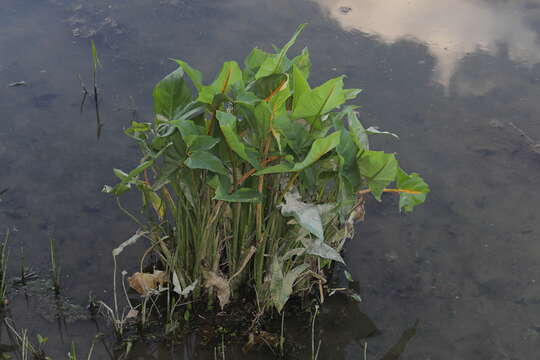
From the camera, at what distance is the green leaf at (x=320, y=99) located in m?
1.82

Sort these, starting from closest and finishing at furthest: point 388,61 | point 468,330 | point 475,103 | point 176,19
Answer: point 468,330 → point 475,103 → point 388,61 → point 176,19

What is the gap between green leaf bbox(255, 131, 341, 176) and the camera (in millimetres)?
1750

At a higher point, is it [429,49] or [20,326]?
[429,49]

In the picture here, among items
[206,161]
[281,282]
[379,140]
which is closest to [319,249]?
[281,282]

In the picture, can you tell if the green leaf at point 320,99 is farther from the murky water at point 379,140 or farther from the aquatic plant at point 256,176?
the murky water at point 379,140

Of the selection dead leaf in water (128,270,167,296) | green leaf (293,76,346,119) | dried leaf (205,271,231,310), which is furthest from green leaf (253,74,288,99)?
dead leaf in water (128,270,167,296)

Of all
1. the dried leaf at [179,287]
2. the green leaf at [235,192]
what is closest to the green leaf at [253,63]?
the green leaf at [235,192]

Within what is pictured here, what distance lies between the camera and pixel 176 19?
4.04m

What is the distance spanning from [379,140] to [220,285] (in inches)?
54.5

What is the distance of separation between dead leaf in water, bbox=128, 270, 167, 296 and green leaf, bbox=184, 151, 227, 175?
570mm

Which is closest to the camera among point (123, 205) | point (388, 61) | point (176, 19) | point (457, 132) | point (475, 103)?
point (123, 205)

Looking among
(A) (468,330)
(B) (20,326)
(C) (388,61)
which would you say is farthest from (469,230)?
(B) (20,326)

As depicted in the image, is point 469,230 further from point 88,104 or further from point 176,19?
point 176,19

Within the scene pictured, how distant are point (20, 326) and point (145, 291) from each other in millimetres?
433
